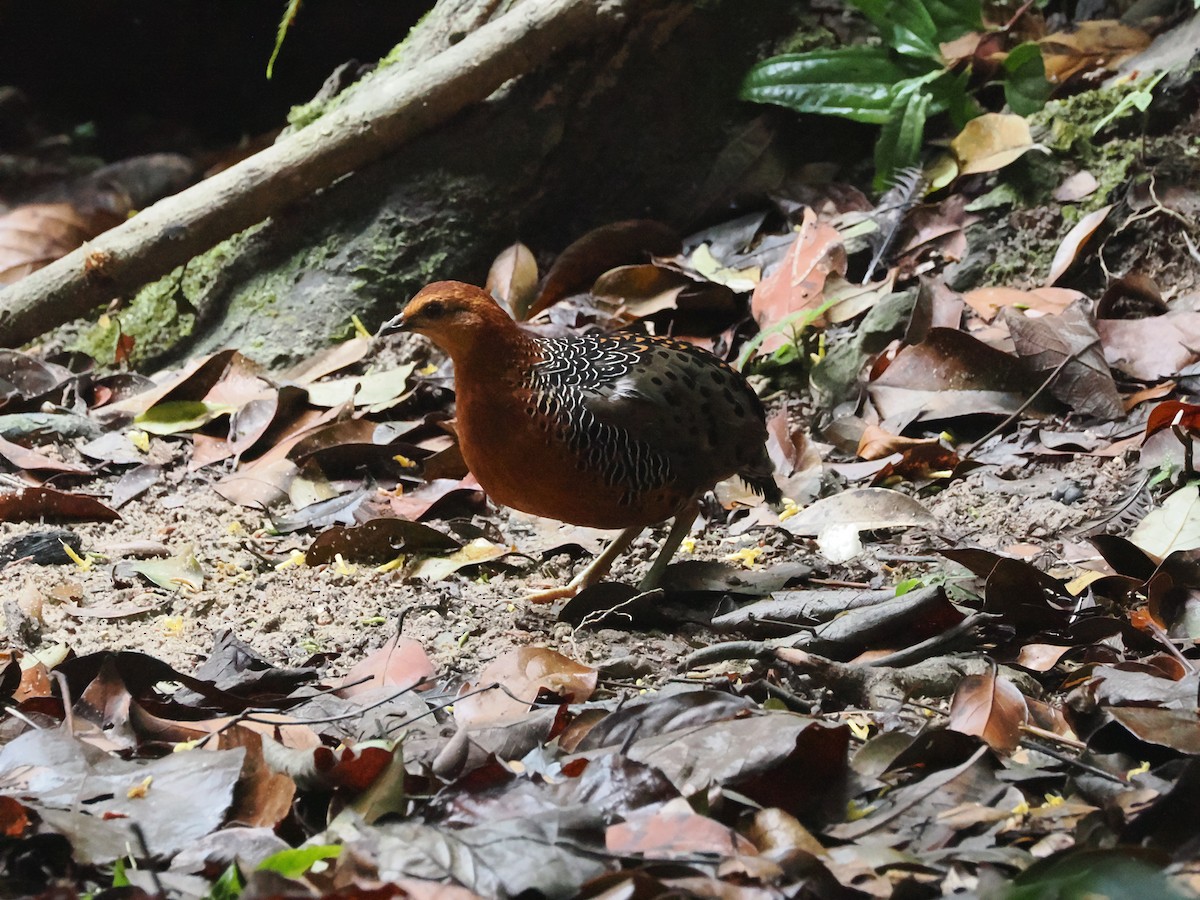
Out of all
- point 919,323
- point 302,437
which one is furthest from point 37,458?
point 919,323

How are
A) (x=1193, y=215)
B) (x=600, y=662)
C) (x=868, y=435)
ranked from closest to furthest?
1. (x=600, y=662)
2. (x=868, y=435)
3. (x=1193, y=215)

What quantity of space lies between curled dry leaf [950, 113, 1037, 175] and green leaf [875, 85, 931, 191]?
20cm

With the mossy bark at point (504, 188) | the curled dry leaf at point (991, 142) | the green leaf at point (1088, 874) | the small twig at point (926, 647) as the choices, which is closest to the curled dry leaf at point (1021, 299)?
the curled dry leaf at point (991, 142)

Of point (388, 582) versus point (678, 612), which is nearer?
point (678, 612)

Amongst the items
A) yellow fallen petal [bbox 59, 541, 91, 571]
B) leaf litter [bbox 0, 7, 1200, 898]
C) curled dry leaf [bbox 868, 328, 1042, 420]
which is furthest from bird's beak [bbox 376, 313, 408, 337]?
curled dry leaf [bbox 868, 328, 1042, 420]

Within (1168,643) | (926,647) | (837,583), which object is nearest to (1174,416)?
(837,583)

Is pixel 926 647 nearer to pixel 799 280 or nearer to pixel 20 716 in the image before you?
pixel 20 716

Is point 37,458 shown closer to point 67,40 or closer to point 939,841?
point 939,841

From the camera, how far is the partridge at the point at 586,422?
3795 mm

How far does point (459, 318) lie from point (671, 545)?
99 cm

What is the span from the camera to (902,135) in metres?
5.70

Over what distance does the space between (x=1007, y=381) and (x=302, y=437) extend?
8.89ft

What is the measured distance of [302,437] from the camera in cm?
494

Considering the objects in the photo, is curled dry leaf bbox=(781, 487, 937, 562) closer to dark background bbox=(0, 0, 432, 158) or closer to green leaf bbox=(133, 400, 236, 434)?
green leaf bbox=(133, 400, 236, 434)
